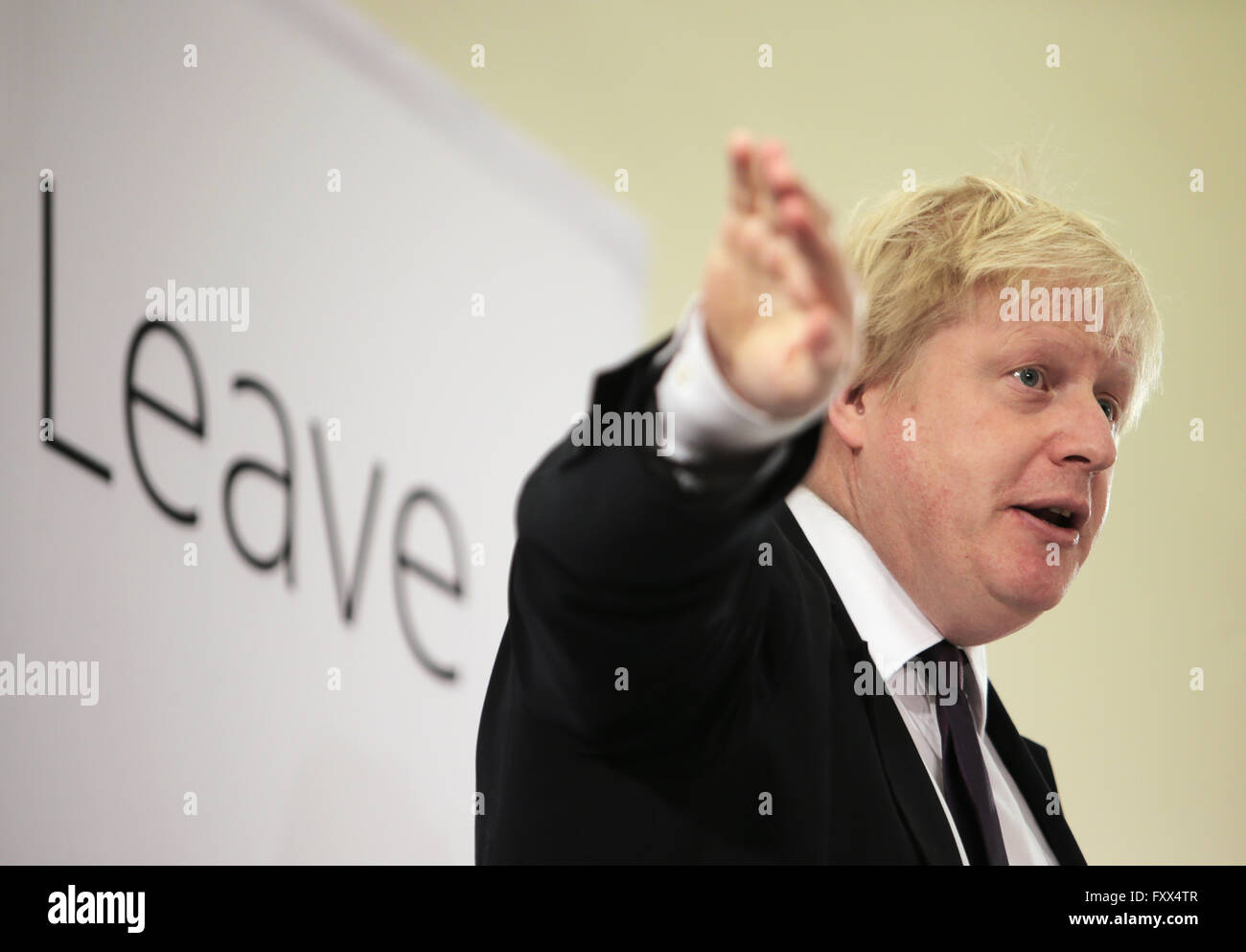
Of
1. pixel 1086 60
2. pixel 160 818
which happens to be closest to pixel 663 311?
pixel 1086 60

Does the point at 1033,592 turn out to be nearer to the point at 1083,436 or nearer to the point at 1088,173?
the point at 1083,436

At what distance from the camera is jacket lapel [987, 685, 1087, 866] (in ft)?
3.83

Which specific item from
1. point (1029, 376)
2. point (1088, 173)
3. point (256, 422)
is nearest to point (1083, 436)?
point (1029, 376)

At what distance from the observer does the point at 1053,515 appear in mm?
1092

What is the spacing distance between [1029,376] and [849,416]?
156mm

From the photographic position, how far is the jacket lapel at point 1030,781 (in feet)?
3.83

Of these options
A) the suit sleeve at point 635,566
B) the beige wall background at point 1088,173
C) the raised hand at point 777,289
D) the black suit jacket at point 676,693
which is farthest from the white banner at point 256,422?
the raised hand at point 777,289

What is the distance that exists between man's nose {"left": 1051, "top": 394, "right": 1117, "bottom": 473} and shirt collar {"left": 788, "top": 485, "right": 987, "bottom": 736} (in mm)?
176

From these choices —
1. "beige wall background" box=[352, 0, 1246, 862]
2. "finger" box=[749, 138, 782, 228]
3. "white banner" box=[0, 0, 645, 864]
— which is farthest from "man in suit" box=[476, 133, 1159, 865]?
"beige wall background" box=[352, 0, 1246, 862]

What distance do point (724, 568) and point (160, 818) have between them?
50.8 inches

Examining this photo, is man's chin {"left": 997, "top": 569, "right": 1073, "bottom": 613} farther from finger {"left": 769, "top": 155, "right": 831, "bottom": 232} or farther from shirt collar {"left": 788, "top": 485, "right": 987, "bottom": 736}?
finger {"left": 769, "top": 155, "right": 831, "bottom": 232}

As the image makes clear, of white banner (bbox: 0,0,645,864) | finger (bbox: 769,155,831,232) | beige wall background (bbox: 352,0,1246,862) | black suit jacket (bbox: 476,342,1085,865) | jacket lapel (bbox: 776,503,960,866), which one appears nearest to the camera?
finger (bbox: 769,155,831,232)

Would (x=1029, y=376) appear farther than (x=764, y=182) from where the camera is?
Yes

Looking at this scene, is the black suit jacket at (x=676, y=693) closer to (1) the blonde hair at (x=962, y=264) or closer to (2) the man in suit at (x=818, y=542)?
(2) the man in suit at (x=818, y=542)
